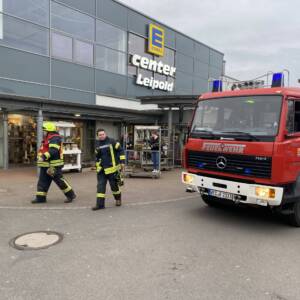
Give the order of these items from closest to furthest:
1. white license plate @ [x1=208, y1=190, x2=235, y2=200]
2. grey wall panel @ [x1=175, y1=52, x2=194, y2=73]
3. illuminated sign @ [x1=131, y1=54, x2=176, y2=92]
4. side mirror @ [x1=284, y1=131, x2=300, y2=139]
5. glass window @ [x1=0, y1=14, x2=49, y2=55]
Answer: side mirror @ [x1=284, y1=131, x2=300, y2=139] < white license plate @ [x1=208, y1=190, x2=235, y2=200] < glass window @ [x1=0, y1=14, x2=49, y2=55] < illuminated sign @ [x1=131, y1=54, x2=176, y2=92] < grey wall panel @ [x1=175, y1=52, x2=194, y2=73]

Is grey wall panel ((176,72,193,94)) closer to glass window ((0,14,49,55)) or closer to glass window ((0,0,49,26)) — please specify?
glass window ((0,14,49,55))

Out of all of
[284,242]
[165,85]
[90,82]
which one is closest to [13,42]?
[90,82]

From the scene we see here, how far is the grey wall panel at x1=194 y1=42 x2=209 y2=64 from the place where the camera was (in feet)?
76.7

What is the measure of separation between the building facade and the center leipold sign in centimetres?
6

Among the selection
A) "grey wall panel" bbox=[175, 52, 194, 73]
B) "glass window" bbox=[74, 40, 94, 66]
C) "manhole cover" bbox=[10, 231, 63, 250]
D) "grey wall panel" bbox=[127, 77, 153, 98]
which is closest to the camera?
"manhole cover" bbox=[10, 231, 63, 250]

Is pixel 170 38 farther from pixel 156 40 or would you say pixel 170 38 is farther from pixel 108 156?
pixel 108 156

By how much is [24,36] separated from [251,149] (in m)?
11.8

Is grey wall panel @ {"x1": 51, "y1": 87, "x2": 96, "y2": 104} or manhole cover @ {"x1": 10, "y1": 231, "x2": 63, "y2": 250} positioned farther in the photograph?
grey wall panel @ {"x1": 51, "y1": 87, "x2": 96, "y2": 104}

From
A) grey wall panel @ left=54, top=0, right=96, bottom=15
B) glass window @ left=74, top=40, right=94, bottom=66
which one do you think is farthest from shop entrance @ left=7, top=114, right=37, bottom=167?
grey wall panel @ left=54, top=0, right=96, bottom=15

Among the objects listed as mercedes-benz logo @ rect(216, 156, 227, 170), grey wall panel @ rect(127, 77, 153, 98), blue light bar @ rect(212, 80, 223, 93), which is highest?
grey wall panel @ rect(127, 77, 153, 98)

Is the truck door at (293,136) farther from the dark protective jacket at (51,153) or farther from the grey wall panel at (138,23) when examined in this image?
the grey wall panel at (138,23)

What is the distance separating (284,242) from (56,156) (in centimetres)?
525

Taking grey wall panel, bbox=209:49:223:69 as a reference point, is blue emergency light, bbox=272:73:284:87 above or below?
below

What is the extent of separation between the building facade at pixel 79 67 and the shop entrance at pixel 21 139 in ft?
0.15
